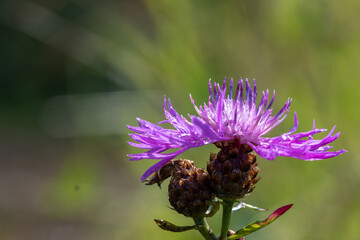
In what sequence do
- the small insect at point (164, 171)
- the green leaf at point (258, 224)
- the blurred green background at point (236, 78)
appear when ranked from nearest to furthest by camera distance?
the green leaf at point (258, 224), the small insect at point (164, 171), the blurred green background at point (236, 78)

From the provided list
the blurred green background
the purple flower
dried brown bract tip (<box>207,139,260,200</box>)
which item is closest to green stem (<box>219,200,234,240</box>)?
dried brown bract tip (<box>207,139,260,200</box>)

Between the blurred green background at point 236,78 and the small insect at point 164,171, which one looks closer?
the small insect at point 164,171

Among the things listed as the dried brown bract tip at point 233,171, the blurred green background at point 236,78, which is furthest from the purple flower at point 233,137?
the blurred green background at point 236,78

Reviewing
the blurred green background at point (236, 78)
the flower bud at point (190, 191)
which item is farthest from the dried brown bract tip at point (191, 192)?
the blurred green background at point (236, 78)

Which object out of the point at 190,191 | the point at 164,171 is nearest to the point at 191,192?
the point at 190,191

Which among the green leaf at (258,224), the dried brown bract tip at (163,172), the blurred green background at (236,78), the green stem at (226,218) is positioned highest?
the blurred green background at (236,78)

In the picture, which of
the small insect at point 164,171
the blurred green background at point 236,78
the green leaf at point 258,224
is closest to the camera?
the green leaf at point 258,224

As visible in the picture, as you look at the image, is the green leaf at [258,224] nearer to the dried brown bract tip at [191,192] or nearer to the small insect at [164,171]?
the dried brown bract tip at [191,192]

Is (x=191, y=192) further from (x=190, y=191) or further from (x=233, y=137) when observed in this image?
(x=233, y=137)

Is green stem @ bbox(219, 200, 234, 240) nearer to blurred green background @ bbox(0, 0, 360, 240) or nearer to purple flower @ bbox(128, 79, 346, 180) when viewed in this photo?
purple flower @ bbox(128, 79, 346, 180)

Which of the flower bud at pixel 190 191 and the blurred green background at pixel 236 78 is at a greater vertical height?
the blurred green background at pixel 236 78

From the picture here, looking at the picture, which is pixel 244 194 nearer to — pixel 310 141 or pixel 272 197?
pixel 310 141

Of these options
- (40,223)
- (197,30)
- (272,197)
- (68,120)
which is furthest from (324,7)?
(40,223)
